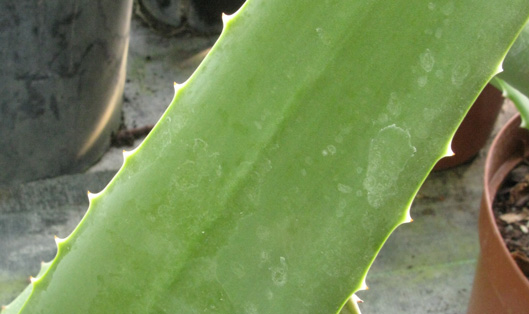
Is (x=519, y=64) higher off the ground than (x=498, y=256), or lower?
higher

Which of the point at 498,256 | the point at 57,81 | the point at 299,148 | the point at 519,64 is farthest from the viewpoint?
the point at 57,81

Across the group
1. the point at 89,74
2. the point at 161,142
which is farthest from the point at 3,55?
the point at 161,142

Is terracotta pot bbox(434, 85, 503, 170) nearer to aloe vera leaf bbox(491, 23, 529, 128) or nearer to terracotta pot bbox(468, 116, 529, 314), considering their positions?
terracotta pot bbox(468, 116, 529, 314)

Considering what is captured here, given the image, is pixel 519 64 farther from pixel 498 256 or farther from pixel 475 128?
pixel 475 128

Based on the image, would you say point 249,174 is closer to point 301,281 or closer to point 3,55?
point 301,281

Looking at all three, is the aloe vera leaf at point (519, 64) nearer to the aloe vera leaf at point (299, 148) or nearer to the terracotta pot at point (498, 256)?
the aloe vera leaf at point (299, 148)

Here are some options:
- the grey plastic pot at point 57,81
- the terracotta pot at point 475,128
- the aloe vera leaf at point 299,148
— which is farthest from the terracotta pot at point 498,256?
the grey plastic pot at point 57,81

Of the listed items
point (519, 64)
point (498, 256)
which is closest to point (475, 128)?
point (498, 256)
